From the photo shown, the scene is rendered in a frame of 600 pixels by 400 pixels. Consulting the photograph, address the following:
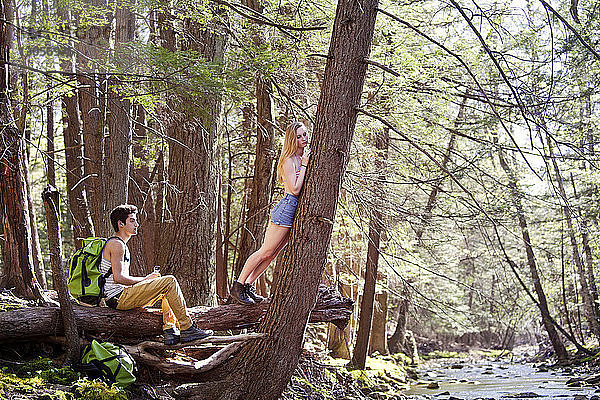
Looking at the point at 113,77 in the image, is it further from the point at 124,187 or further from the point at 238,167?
the point at 238,167

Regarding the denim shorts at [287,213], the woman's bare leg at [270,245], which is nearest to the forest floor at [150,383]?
the woman's bare leg at [270,245]

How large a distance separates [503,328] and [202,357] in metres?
36.5

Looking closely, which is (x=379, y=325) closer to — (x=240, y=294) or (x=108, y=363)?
(x=240, y=294)

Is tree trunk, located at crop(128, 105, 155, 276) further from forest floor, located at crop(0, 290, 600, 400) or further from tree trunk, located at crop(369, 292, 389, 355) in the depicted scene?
tree trunk, located at crop(369, 292, 389, 355)

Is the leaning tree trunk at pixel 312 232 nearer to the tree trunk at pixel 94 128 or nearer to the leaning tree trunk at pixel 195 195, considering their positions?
the leaning tree trunk at pixel 195 195

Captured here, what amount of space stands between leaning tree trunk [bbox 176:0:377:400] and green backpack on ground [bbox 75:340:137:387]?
660mm

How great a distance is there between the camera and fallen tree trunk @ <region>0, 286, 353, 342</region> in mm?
5758

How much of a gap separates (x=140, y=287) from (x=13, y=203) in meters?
2.03

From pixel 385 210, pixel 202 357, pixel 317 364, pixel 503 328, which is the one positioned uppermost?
pixel 385 210

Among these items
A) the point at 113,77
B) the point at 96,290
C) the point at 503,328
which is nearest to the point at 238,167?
the point at 113,77

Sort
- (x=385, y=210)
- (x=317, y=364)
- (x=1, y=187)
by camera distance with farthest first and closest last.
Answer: (x=317, y=364) → (x=385, y=210) → (x=1, y=187)

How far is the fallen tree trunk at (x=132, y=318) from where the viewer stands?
5758mm

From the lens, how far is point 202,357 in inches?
274

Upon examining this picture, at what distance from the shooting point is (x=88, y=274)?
20.0 ft
